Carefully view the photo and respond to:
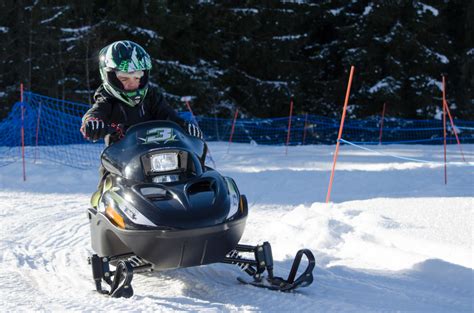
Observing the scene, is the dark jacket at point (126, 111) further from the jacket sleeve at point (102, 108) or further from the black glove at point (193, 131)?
the black glove at point (193, 131)

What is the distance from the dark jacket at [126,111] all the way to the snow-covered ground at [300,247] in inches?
47.4

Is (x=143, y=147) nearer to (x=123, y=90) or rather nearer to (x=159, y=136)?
(x=159, y=136)

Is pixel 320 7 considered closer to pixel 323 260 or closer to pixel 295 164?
pixel 295 164

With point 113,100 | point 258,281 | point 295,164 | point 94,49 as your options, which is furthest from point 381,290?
point 94,49

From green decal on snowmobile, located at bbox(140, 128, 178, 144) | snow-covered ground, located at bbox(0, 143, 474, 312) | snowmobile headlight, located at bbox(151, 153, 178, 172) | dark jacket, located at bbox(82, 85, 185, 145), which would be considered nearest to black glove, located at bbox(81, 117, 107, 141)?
dark jacket, located at bbox(82, 85, 185, 145)

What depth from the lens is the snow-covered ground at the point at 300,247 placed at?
408 centimetres

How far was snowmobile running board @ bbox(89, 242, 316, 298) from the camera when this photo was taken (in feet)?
13.2

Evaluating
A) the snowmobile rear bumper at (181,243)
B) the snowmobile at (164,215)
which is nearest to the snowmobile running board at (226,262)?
the snowmobile at (164,215)

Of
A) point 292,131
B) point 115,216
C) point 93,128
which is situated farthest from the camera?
point 292,131

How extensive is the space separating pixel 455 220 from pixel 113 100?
3.84 meters

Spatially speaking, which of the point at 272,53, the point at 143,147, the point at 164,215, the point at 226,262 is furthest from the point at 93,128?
the point at 272,53

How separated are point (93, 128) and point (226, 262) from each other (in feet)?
4.44

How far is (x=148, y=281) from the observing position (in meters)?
4.64

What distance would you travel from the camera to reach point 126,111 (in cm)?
517
